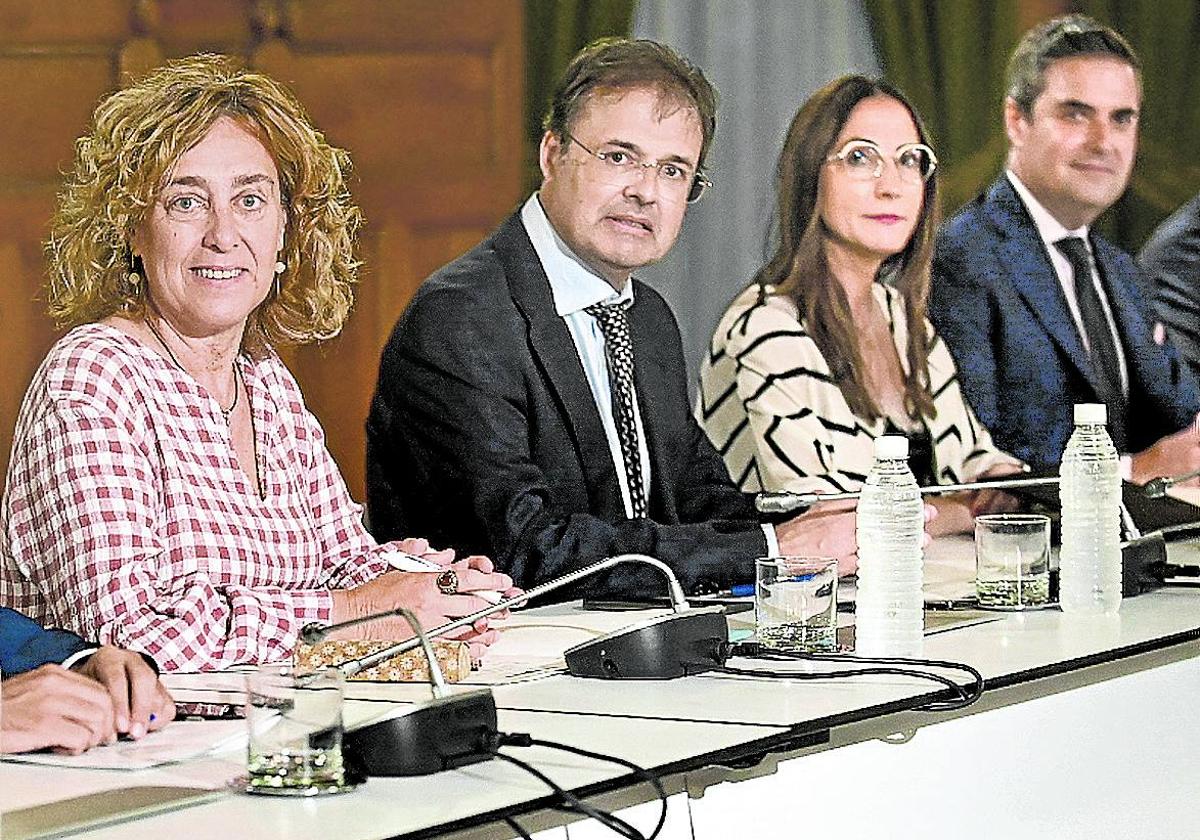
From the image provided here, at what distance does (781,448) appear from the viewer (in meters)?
4.02

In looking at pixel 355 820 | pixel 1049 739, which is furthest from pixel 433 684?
pixel 1049 739

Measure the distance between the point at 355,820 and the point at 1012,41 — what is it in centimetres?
365

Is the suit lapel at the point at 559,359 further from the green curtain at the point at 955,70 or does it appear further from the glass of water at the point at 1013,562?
the green curtain at the point at 955,70

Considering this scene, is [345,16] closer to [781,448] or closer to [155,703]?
Result: [781,448]

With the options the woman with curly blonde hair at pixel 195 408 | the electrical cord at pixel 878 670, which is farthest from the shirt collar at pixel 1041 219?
the electrical cord at pixel 878 670

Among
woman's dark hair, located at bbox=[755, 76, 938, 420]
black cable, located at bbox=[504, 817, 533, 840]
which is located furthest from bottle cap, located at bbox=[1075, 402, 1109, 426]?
black cable, located at bbox=[504, 817, 533, 840]

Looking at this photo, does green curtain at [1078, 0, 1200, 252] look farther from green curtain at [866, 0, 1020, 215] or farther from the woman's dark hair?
the woman's dark hair

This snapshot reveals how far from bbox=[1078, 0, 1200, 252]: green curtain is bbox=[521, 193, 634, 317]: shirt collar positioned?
76.7 inches


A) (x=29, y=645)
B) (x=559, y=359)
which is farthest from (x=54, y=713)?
(x=559, y=359)

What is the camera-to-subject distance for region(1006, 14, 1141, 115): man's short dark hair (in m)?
4.98

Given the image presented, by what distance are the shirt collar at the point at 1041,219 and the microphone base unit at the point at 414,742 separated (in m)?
3.27

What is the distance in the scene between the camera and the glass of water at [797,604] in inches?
102

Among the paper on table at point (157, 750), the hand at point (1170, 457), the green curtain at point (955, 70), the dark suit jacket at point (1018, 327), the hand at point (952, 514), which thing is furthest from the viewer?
the hand at point (1170, 457)

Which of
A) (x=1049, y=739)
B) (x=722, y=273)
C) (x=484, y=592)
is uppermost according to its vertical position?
(x=722, y=273)
